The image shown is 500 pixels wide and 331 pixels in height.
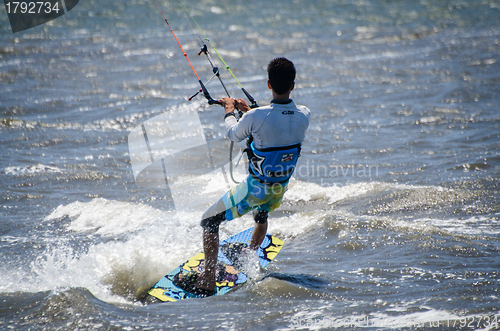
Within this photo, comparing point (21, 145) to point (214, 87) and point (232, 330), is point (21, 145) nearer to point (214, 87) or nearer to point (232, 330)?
point (214, 87)

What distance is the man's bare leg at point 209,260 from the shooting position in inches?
163

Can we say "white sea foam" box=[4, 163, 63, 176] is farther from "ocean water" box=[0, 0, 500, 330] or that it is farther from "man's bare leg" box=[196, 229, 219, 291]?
"man's bare leg" box=[196, 229, 219, 291]

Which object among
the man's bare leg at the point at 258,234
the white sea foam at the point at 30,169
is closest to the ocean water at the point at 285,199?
the white sea foam at the point at 30,169

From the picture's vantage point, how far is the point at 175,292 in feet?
13.9

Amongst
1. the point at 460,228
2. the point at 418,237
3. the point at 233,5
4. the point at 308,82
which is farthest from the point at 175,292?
the point at 233,5

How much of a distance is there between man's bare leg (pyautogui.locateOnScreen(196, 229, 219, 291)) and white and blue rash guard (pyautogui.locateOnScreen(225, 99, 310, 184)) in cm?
76

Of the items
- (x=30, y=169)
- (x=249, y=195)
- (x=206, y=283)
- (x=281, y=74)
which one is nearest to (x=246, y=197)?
(x=249, y=195)

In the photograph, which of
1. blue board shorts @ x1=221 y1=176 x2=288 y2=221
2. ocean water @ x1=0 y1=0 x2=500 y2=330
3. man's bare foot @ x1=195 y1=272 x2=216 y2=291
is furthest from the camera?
man's bare foot @ x1=195 y1=272 x2=216 y2=291

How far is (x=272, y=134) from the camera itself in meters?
3.64

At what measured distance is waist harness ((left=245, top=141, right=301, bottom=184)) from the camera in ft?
12.3

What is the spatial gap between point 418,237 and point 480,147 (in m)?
4.01

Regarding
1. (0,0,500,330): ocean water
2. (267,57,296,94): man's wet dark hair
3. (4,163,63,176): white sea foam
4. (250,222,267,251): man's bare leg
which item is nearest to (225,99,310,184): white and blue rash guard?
(267,57,296,94): man's wet dark hair

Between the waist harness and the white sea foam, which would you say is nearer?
the waist harness

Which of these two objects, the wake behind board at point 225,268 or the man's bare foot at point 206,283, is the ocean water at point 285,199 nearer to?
the wake behind board at point 225,268
